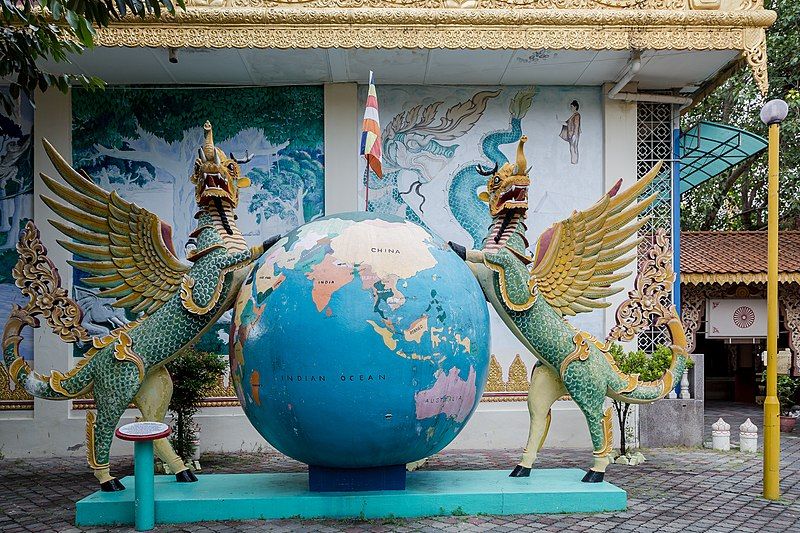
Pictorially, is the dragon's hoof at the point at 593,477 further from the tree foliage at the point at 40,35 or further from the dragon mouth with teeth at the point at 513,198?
the tree foliage at the point at 40,35

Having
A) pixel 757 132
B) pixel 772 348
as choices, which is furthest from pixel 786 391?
pixel 757 132

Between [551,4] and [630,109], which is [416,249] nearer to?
[551,4]

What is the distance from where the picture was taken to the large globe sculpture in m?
6.23

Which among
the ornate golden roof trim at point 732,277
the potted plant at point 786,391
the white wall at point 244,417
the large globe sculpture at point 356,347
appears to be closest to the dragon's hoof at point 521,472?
the large globe sculpture at point 356,347

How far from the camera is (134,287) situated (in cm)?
766

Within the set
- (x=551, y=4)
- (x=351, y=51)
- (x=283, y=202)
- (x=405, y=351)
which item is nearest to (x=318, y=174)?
(x=283, y=202)

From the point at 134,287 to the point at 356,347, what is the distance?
2627mm

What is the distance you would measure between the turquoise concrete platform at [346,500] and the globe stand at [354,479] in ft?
0.27

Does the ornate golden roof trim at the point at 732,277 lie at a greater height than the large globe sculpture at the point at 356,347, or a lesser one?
greater

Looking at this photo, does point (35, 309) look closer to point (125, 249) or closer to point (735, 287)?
point (125, 249)

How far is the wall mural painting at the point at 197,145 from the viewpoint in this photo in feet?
36.9

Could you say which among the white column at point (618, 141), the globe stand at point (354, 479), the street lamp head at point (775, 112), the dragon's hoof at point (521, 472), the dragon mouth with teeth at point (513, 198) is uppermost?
the white column at point (618, 141)

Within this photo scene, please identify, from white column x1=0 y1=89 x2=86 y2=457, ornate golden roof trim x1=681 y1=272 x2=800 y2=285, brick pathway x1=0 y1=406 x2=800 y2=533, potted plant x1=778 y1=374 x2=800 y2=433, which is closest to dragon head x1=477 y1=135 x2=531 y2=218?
brick pathway x1=0 y1=406 x2=800 y2=533

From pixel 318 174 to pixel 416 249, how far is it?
5.04 m
